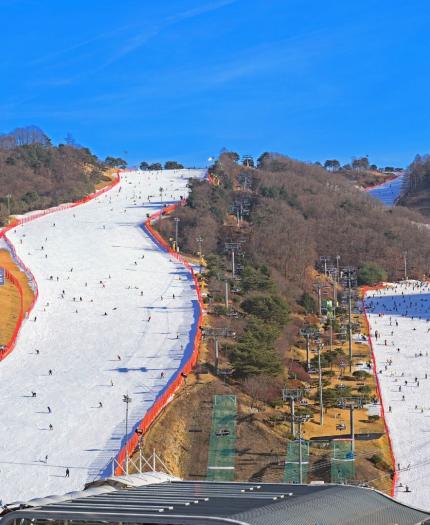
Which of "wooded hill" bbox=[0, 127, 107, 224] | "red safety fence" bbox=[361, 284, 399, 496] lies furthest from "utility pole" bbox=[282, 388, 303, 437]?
"wooded hill" bbox=[0, 127, 107, 224]

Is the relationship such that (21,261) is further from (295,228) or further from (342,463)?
(342,463)

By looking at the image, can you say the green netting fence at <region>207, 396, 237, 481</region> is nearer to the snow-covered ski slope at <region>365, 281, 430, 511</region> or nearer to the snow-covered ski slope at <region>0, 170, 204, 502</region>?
the snow-covered ski slope at <region>0, 170, 204, 502</region>

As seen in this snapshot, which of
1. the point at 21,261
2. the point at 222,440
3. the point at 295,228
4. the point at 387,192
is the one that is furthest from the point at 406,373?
the point at 387,192

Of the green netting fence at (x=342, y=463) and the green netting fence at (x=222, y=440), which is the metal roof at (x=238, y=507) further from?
the green netting fence at (x=342, y=463)

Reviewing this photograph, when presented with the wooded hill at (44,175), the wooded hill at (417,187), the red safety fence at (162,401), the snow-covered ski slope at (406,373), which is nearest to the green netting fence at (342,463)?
the snow-covered ski slope at (406,373)

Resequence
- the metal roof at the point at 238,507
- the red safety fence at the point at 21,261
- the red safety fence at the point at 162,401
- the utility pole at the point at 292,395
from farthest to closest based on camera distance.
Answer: the red safety fence at the point at 21,261
the utility pole at the point at 292,395
the red safety fence at the point at 162,401
the metal roof at the point at 238,507

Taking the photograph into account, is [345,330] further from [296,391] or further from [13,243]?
[13,243]
